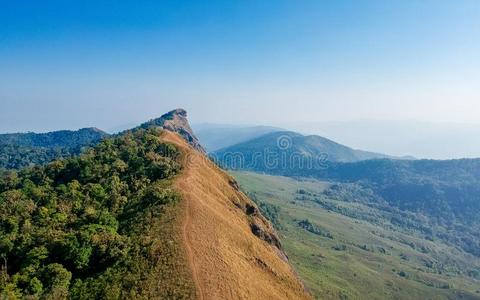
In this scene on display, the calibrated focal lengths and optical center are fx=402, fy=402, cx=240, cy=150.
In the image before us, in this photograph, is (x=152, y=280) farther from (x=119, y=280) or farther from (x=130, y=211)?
(x=130, y=211)

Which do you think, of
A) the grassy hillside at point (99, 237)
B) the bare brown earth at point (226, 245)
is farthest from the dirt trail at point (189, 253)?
the grassy hillside at point (99, 237)

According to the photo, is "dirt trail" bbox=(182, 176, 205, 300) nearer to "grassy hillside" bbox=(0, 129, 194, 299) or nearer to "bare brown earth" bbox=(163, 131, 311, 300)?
"bare brown earth" bbox=(163, 131, 311, 300)

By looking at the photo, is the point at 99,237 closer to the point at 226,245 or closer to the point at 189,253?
the point at 189,253

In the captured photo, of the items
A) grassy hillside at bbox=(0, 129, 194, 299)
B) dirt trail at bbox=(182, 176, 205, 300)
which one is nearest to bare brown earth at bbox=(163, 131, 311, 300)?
dirt trail at bbox=(182, 176, 205, 300)

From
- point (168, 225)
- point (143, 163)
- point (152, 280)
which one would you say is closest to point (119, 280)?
point (152, 280)

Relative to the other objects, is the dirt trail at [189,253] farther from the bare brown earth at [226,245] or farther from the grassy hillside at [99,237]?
the grassy hillside at [99,237]

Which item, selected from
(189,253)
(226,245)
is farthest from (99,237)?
(226,245)
